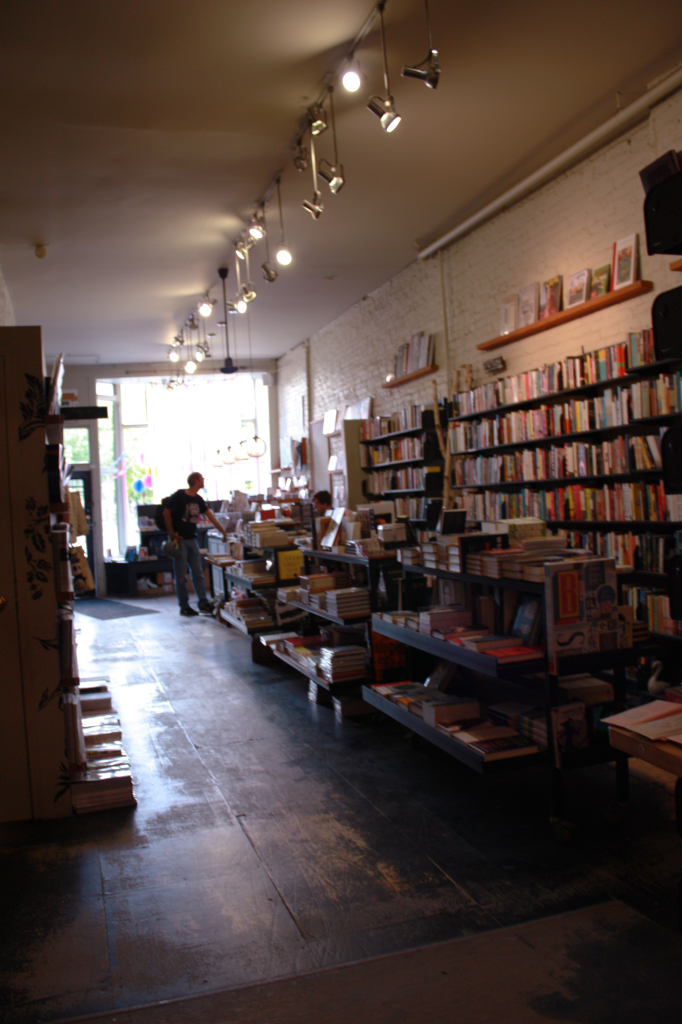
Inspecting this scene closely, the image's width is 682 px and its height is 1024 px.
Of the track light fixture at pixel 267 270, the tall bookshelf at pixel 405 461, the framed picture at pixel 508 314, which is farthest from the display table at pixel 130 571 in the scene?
the framed picture at pixel 508 314

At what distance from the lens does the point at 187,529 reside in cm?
945

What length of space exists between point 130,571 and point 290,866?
10.2m

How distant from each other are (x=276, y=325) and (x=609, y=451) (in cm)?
722

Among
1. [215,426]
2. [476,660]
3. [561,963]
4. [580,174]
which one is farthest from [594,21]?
[215,426]

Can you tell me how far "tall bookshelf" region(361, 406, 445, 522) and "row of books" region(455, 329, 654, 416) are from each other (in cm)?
75

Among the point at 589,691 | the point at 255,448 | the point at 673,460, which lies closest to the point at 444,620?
the point at 589,691

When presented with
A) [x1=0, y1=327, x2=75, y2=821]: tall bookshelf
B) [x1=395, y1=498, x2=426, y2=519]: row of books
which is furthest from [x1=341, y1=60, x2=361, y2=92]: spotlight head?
[x1=395, y1=498, x2=426, y2=519]: row of books

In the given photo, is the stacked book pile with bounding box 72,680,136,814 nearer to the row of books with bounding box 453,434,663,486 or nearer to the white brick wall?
the row of books with bounding box 453,434,663,486

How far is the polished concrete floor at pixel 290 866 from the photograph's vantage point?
2.27 m

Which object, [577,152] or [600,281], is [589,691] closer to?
[600,281]

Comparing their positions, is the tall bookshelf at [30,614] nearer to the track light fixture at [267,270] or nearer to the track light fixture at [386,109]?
the track light fixture at [386,109]

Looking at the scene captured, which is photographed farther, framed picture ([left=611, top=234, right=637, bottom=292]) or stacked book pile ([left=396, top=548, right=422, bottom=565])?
framed picture ([left=611, top=234, right=637, bottom=292])

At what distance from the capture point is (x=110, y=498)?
14.0 metres

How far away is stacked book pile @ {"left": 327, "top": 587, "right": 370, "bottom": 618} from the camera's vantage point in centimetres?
500
